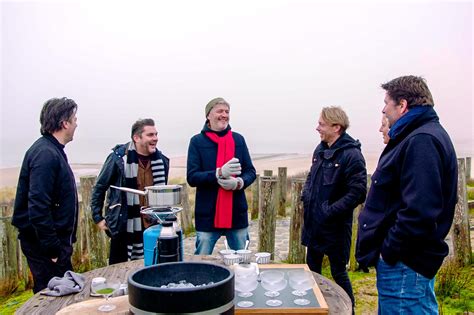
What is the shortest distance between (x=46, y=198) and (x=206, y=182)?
142 centimetres

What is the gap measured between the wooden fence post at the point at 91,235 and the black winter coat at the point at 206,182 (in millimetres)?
1400

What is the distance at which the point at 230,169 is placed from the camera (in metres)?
3.89

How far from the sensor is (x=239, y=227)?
4125 mm

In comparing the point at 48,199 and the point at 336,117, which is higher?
the point at 336,117

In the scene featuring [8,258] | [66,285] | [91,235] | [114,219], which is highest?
[114,219]

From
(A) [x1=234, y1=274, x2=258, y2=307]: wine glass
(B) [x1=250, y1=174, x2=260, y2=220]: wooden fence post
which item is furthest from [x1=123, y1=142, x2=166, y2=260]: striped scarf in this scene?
(B) [x1=250, y1=174, x2=260, y2=220]: wooden fence post

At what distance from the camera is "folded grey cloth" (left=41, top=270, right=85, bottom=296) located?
2379mm

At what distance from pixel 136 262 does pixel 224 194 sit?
126 cm

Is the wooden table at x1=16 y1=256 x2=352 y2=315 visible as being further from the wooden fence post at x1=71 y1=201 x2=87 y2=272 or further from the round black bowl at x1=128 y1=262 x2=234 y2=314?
the wooden fence post at x1=71 y1=201 x2=87 y2=272

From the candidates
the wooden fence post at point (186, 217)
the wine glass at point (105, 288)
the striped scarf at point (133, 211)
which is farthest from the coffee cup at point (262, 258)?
the wooden fence post at point (186, 217)

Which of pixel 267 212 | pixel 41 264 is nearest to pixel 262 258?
pixel 41 264

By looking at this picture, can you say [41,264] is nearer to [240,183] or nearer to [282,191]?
[240,183]

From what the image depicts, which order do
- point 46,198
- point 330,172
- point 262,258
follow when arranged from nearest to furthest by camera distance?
point 262,258
point 46,198
point 330,172

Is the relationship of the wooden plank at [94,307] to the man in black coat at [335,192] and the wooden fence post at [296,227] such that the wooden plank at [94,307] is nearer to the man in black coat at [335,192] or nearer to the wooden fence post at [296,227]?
the man in black coat at [335,192]
